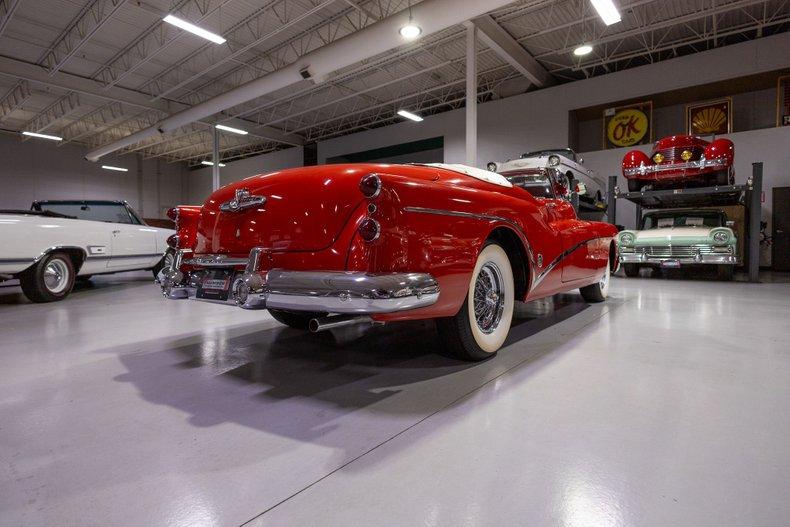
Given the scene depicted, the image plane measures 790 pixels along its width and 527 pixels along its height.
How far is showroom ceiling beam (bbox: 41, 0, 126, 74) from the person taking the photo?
9.80 metres

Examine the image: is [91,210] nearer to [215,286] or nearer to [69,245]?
[69,245]

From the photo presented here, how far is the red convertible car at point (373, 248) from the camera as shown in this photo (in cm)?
195

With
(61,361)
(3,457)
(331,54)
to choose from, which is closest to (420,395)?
(3,457)

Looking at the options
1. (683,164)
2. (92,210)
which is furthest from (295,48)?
A: (683,164)

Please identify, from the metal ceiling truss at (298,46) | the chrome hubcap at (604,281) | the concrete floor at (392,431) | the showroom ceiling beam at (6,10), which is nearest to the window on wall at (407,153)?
the metal ceiling truss at (298,46)

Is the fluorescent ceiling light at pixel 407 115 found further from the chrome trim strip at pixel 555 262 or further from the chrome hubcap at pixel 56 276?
the chrome trim strip at pixel 555 262

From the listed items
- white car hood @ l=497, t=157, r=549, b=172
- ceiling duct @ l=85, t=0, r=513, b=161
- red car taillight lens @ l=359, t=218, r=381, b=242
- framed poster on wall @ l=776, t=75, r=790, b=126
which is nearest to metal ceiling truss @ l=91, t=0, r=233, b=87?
ceiling duct @ l=85, t=0, r=513, b=161

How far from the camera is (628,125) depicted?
13.6 metres

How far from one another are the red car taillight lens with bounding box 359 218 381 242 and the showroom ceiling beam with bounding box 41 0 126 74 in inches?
421

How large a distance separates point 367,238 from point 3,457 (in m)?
1.57

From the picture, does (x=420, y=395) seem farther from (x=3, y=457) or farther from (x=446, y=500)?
(x=3, y=457)

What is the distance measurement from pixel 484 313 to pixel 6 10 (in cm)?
1374

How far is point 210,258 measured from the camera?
250cm

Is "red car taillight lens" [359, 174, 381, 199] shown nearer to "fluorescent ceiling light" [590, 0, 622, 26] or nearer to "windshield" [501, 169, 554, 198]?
"windshield" [501, 169, 554, 198]
